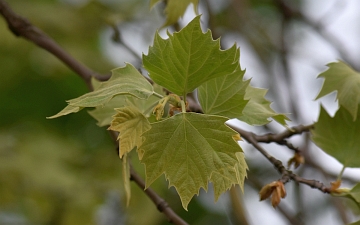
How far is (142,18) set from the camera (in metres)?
2.21

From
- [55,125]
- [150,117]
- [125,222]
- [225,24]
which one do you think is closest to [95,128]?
[55,125]

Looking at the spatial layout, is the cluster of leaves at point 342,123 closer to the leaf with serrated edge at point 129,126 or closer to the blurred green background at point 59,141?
the leaf with serrated edge at point 129,126

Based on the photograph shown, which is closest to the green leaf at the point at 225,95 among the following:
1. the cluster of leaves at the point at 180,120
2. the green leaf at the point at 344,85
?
the cluster of leaves at the point at 180,120

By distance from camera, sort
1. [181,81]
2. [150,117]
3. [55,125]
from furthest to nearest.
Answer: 1. [55,125]
2. [150,117]
3. [181,81]

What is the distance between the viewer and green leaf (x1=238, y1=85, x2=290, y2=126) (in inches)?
33.3

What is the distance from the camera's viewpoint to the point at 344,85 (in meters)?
0.93

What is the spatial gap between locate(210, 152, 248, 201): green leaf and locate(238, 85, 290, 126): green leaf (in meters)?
0.08

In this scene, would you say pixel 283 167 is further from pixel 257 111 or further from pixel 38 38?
pixel 38 38

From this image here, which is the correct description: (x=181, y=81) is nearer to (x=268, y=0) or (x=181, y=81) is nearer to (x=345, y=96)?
(x=345, y=96)

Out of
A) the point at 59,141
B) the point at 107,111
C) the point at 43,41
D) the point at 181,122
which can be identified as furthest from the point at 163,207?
the point at 59,141

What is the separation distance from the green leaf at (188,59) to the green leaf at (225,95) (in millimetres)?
73

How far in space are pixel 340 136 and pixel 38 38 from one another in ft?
2.47

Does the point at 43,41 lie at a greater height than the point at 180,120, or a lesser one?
lesser

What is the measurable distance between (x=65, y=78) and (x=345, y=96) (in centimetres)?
143
